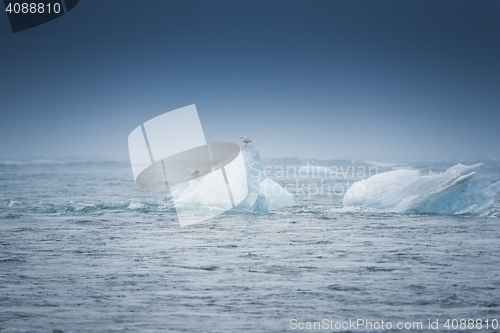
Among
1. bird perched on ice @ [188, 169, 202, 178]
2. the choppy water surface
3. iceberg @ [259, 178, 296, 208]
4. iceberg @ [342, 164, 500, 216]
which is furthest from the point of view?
iceberg @ [259, 178, 296, 208]

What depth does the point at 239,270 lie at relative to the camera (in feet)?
14.3

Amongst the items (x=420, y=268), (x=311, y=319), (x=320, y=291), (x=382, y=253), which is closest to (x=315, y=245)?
(x=382, y=253)

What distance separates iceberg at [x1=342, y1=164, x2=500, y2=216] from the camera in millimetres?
6664

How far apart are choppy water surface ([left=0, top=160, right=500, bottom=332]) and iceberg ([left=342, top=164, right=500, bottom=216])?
0.25m

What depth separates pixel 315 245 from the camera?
534 centimetres

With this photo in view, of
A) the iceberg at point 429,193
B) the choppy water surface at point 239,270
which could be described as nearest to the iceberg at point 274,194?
the choppy water surface at point 239,270

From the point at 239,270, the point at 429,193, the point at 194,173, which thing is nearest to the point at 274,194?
the point at 194,173

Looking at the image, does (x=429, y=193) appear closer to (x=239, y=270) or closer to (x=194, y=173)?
(x=194, y=173)

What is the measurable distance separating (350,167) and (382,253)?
13981 mm

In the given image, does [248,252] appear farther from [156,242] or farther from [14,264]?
[14,264]

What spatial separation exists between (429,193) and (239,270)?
3.91m

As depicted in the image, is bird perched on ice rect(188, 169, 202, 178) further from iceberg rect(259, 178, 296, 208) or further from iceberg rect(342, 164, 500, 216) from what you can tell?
iceberg rect(342, 164, 500, 216)

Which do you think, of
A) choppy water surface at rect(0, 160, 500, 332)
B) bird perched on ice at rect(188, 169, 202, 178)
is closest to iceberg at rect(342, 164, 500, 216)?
choppy water surface at rect(0, 160, 500, 332)

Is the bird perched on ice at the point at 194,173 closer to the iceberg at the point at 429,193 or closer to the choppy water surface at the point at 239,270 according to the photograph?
the choppy water surface at the point at 239,270
